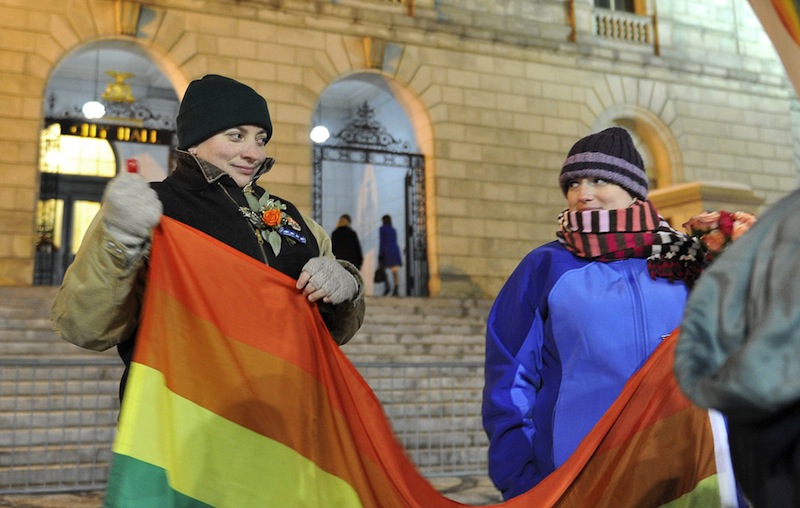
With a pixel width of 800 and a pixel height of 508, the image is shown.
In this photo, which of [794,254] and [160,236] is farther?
[160,236]

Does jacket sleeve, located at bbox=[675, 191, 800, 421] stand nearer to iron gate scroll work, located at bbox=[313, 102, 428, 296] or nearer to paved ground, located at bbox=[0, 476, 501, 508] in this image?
paved ground, located at bbox=[0, 476, 501, 508]

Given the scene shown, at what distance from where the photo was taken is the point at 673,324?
2.79m

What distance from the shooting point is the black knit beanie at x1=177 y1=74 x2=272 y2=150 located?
2904 millimetres

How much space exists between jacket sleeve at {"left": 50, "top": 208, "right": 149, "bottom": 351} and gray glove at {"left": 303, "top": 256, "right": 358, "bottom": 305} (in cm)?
52

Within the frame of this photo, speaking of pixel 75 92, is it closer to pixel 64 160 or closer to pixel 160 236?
pixel 64 160

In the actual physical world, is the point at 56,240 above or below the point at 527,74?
below

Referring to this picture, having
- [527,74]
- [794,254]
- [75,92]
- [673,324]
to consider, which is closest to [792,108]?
[527,74]

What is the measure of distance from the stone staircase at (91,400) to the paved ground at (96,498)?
0.17 meters

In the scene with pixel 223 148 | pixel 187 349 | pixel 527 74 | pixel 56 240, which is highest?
pixel 527 74

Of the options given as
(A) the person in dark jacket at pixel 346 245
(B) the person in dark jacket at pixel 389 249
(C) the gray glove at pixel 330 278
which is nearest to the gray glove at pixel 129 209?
(C) the gray glove at pixel 330 278

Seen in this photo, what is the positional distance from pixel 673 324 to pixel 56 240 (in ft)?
59.5

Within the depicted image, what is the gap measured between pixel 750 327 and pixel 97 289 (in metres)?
1.83

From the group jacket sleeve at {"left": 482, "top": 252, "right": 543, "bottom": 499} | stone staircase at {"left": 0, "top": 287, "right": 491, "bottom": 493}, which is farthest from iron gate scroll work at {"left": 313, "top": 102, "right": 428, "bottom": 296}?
jacket sleeve at {"left": 482, "top": 252, "right": 543, "bottom": 499}

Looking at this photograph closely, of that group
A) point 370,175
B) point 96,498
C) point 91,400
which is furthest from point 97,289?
point 370,175
